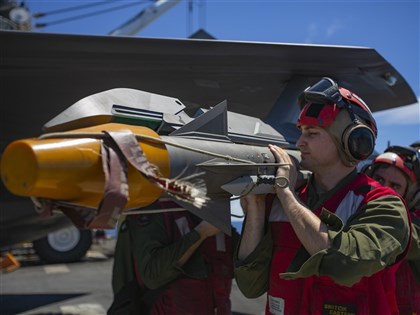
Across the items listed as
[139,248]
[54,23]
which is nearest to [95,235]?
[54,23]

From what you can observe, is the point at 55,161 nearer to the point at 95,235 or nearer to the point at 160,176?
the point at 160,176

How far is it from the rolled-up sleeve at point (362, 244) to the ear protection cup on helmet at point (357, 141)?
0.66ft

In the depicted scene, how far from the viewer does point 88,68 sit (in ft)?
9.74

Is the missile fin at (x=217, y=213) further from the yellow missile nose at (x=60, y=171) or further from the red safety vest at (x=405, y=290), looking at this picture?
the red safety vest at (x=405, y=290)

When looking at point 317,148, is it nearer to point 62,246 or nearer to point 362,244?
point 362,244

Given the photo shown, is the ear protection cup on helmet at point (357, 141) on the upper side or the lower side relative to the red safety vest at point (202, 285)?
upper

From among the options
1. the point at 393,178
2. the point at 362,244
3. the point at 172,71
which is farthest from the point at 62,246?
the point at 362,244

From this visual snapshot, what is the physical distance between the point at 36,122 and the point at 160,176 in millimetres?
2417

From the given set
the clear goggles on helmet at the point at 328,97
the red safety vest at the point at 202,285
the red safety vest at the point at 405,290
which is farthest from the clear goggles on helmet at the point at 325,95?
the red safety vest at the point at 202,285

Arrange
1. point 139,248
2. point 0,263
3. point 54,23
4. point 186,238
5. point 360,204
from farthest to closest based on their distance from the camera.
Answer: point 54,23 < point 0,263 < point 139,248 < point 186,238 < point 360,204

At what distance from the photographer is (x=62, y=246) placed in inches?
422

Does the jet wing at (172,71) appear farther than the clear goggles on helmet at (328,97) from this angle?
Yes

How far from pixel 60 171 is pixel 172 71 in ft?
6.45

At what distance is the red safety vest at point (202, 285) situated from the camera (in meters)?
2.62
